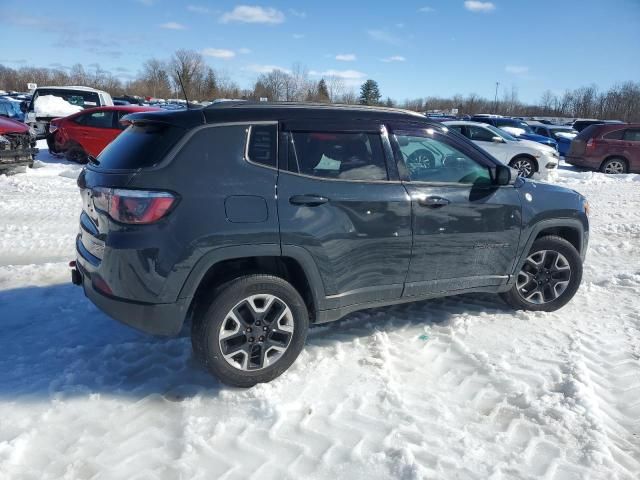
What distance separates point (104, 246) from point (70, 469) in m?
1.27

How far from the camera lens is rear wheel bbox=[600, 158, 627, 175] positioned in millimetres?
15469

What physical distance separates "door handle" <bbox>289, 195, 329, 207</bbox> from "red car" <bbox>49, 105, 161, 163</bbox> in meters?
11.1

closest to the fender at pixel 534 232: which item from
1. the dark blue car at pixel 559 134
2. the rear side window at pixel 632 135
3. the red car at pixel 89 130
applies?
the red car at pixel 89 130

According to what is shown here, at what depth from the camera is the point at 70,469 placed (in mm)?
2494

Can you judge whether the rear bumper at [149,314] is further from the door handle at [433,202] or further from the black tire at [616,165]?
the black tire at [616,165]

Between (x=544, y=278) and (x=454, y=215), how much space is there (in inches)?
54.8

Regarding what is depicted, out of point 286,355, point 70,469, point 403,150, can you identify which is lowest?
point 70,469

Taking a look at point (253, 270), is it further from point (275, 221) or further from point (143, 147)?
point (143, 147)

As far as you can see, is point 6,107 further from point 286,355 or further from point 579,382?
point 579,382

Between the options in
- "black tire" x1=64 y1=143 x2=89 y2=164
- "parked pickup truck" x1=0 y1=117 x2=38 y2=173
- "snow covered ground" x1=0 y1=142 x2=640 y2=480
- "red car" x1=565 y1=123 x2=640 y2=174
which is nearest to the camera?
"snow covered ground" x1=0 y1=142 x2=640 y2=480

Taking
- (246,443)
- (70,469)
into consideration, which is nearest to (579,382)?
(246,443)

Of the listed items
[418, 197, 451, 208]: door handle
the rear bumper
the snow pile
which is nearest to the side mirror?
[418, 197, 451, 208]: door handle

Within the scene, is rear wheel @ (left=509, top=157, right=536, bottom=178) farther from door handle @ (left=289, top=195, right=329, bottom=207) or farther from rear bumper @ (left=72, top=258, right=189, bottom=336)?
rear bumper @ (left=72, top=258, right=189, bottom=336)

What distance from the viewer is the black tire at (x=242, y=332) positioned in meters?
3.06
